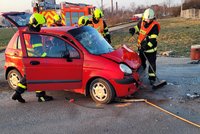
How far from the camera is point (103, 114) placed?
5.82m

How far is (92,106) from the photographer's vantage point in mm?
6316

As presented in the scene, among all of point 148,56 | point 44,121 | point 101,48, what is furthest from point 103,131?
point 148,56

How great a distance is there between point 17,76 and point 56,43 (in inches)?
64.3

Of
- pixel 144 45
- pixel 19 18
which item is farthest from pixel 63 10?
pixel 144 45

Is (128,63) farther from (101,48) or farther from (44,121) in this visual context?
(44,121)

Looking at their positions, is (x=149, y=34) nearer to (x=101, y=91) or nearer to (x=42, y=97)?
(x=101, y=91)

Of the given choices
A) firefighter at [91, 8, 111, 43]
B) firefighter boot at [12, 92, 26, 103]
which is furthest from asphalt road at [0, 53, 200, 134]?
firefighter at [91, 8, 111, 43]

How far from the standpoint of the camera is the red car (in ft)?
20.3

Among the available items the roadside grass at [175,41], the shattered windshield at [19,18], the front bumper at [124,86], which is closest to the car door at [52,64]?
the front bumper at [124,86]

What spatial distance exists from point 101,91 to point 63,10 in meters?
10.7

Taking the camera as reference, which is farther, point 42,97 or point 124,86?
point 42,97

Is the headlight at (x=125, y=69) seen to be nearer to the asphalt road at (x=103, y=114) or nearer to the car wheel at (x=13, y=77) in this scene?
the asphalt road at (x=103, y=114)

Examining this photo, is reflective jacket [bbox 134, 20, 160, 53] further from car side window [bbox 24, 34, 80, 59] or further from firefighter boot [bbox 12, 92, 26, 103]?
firefighter boot [bbox 12, 92, 26, 103]

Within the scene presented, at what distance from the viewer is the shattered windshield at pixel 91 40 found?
6.65 metres
